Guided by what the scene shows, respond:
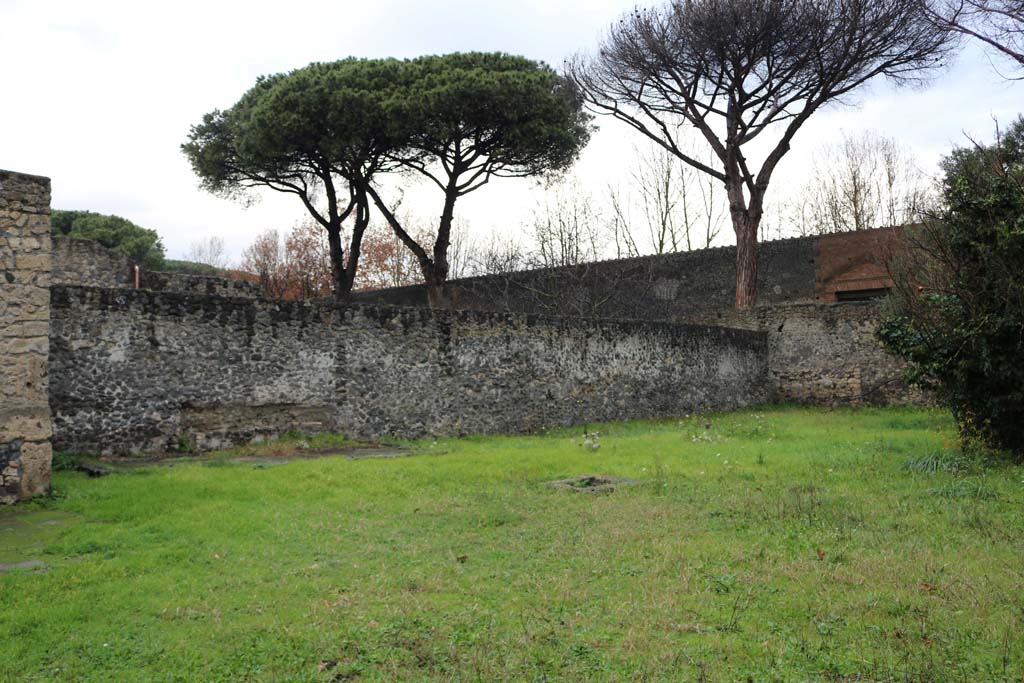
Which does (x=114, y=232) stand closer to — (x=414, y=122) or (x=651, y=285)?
(x=414, y=122)

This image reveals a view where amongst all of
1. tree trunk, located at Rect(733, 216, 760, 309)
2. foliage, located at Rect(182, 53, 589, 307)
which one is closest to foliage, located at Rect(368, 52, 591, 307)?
foliage, located at Rect(182, 53, 589, 307)

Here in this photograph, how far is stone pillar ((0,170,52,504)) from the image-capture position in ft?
22.8

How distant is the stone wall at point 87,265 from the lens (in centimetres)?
1603

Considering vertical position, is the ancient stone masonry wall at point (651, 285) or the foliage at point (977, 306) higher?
the ancient stone masonry wall at point (651, 285)

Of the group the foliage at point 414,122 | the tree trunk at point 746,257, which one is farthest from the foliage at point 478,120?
the tree trunk at point 746,257

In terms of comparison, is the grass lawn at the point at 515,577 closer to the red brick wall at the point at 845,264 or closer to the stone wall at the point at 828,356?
the stone wall at the point at 828,356

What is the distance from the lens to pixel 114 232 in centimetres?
3014

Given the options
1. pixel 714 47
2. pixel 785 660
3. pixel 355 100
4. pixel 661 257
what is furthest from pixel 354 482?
pixel 661 257

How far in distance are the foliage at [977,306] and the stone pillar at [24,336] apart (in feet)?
29.3

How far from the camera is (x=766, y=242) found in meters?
25.2

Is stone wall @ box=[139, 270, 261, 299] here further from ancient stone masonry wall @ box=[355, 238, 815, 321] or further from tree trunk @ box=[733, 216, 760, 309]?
tree trunk @ box=[733, 216, 760, 309]

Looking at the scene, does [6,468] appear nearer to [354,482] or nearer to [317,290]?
[354,482]

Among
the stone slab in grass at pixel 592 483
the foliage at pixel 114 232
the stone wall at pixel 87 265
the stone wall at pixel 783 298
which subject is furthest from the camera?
the foliage at pixel 114 232

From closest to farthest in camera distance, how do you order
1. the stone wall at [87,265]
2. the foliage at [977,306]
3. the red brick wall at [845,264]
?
the foliage at [977,306], the stone wall at [87,265], the red brick wall at [845,264]
